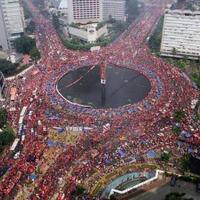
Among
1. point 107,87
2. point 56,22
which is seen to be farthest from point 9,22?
point 107,87

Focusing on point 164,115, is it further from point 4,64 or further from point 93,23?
point 93,23

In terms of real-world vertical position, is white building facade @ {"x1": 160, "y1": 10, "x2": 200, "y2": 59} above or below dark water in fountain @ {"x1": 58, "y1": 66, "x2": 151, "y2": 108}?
above

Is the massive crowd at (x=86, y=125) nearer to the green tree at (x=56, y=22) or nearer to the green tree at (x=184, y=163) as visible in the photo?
the green tree at (x=184, y=163)

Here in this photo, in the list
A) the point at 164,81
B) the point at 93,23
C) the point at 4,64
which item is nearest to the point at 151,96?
the point at 164,81

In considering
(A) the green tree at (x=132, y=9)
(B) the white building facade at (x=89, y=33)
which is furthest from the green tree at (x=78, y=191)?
(A) the green tree at (x=132, y=9)

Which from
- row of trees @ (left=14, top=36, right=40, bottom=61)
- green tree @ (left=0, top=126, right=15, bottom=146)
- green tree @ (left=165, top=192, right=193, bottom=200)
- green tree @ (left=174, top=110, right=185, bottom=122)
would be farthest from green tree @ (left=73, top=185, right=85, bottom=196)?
row of trees @ (left=14, top=36, right=40, bottom=61)

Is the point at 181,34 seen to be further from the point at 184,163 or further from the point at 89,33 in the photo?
the point at 184,163

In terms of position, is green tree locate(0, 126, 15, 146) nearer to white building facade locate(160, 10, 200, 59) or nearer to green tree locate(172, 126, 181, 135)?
green tree locate(172, 126, 181, 135)
